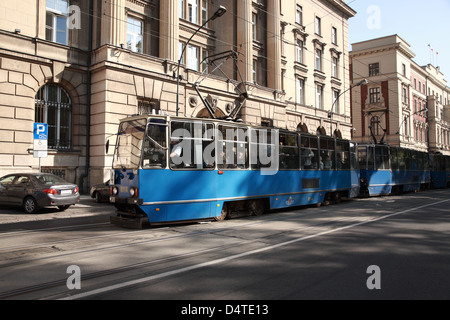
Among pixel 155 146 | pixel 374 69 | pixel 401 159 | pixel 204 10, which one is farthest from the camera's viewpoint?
pixel 374 69

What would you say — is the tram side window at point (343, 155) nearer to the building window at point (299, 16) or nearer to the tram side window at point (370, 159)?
the tram side window at point (370, 159)

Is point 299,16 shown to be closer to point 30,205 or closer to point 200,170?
point 200,170

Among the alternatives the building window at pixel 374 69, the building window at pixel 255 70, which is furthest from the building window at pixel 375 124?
the building window at pixel 255 70

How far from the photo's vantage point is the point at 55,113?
18.4 metres

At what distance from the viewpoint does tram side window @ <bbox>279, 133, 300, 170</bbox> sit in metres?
12.6

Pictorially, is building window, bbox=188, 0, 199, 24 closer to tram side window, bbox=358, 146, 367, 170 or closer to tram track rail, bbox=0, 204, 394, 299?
tram side window, bbox=358, 146, 367, 170

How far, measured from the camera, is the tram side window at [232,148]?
34.0 ft

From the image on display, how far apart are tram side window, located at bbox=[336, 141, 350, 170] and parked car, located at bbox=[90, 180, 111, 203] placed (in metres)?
10.4

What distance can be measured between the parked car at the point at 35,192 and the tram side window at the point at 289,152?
8.12 m

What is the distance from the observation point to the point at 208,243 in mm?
7414

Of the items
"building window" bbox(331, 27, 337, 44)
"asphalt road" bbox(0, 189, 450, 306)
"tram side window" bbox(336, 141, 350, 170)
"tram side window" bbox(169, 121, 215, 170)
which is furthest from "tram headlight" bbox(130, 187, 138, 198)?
"building window" bbox(331, 27, 337, 44)

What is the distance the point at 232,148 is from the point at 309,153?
14.6 ft

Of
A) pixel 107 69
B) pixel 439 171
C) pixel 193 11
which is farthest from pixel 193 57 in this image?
pixel 439 171
